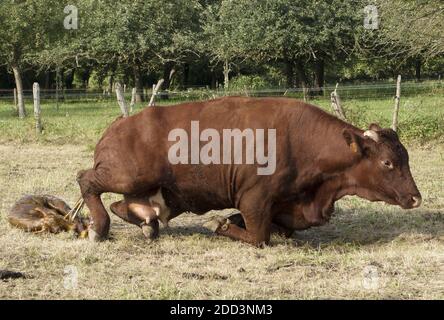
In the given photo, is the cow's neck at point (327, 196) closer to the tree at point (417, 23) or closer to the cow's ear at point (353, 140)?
the cow's ear at point (353, 140)

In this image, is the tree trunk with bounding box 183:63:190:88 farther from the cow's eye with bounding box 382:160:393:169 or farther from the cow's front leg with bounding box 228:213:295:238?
the cow's eye with bounding box 382:160:393:169

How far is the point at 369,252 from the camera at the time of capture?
6871 millimetres

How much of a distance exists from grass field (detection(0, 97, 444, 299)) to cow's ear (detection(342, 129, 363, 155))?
39.5 inches

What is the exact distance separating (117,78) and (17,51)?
2668 cm

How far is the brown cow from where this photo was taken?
22.9 ft

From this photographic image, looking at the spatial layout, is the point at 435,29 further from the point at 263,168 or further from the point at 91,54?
the point at 91,54

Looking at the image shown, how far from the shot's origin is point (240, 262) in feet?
21.0

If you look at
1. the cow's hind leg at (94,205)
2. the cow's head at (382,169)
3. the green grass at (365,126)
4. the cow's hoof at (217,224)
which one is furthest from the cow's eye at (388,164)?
the green grass at (365,126)

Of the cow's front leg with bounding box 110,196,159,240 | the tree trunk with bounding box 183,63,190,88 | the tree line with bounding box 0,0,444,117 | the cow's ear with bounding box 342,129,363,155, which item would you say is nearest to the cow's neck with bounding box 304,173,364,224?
the cow's ear with bounding box 342,129,363,155

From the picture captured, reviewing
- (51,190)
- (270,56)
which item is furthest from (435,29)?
(270,56)

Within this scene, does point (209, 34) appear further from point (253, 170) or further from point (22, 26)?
point (253, 170)

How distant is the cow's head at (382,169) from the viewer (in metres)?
6.87

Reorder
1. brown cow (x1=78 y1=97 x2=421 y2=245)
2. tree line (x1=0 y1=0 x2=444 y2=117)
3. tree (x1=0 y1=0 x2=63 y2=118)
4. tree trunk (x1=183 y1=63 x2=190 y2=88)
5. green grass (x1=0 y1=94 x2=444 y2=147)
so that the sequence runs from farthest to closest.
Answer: tree trunk (x1=183 y1=63 x2=190 y2=88)
tree line (x1=0 y1=0 x2=444 y2=117)
tree (x1=0 y1=0 x2=63 y2=118)
green grass (x1=0 y1=94 x2=444 y2=147)
brown cow (x1=78 y1=97 x2=421 y2=245)

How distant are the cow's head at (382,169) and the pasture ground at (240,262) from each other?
0.56 m
